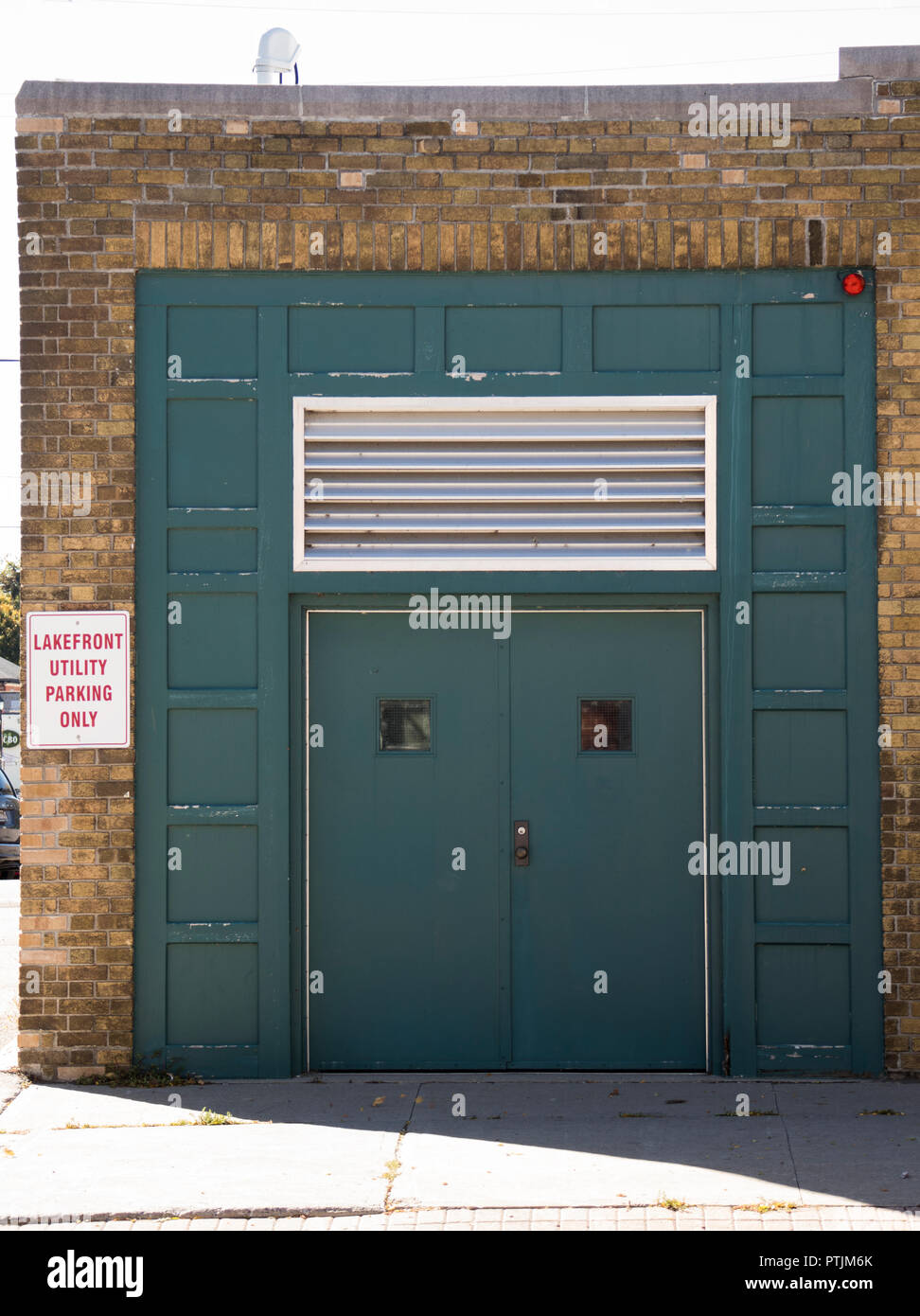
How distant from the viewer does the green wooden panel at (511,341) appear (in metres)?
7.25

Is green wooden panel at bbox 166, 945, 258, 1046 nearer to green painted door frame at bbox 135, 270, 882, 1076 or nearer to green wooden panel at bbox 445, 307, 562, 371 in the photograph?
green painted door frame at bbox 135, 270, 882, 1076

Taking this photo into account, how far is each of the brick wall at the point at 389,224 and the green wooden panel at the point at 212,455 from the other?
0.80 ft

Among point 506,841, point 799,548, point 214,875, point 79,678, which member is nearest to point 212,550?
point 79,678

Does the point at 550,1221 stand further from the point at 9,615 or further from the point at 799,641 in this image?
the point at 9,615

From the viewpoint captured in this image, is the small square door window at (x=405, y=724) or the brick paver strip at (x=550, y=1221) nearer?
the brick paver strip at (x=550, y=1221)

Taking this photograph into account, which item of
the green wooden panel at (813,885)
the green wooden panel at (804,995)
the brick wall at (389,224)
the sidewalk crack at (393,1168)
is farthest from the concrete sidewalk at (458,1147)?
the brick wall at (389,224)

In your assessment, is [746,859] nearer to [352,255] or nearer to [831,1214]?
[831,1214]

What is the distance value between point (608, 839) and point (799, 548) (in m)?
1.82

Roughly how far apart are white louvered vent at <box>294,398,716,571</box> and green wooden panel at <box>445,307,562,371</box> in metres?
0.20

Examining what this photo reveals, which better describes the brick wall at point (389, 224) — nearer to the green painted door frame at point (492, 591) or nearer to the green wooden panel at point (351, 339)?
the green painted door frame at point (492, 591)

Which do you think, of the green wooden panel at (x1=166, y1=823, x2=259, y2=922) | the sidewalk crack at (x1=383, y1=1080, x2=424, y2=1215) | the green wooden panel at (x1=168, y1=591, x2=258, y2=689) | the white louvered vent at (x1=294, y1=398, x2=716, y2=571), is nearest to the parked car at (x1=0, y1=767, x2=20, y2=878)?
the green wooden panel at (x1=166, y1=823, x2=259, y2=922)

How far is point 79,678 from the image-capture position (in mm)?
7168

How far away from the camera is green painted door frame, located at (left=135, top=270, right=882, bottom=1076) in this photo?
7125 mm

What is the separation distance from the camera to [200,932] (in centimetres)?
713
